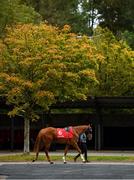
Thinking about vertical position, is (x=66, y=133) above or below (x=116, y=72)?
below

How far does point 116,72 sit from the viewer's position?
4378cm

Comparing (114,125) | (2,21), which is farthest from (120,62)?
(2,21)

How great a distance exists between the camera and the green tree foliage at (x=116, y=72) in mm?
43531

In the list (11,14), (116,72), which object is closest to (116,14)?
(116,72)

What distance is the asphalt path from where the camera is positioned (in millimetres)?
22125

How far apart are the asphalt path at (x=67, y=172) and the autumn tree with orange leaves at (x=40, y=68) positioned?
24.2 feet

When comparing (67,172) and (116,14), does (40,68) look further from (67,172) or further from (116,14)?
(116,14)

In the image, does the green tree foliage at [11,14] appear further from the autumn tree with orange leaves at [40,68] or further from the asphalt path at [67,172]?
the asphalt path at [67,172]

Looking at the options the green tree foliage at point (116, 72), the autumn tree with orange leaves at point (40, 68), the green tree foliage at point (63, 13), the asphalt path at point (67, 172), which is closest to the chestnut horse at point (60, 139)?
the autumn tree with orange leaves at point (40, 68)

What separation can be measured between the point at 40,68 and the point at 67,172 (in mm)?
9485

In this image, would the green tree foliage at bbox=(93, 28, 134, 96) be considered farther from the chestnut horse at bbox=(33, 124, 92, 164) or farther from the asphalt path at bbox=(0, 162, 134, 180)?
the asphalt path at bbox=(0, 162, 134, 180)

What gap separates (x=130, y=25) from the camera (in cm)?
5731

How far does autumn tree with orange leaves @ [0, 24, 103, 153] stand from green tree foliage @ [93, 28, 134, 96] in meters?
11.1

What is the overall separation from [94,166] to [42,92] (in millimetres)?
7913
